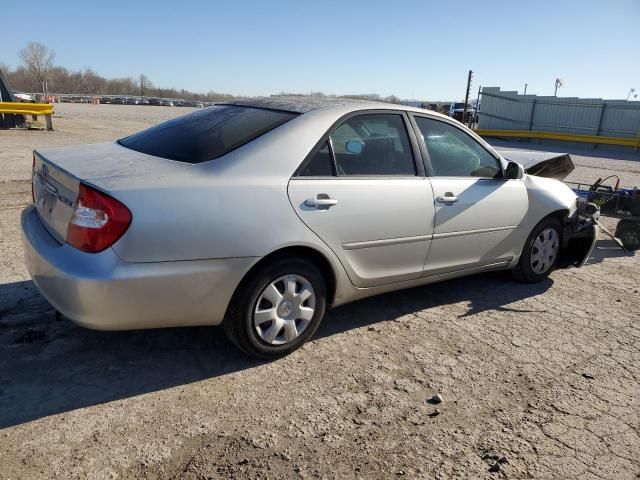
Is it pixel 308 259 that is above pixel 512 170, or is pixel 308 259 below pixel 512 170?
below

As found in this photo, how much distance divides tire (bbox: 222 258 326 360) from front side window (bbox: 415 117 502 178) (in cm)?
145

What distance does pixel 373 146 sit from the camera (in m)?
3.71

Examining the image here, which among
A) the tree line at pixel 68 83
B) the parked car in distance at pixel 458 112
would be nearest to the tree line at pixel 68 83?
the tree line at pixel 68 83

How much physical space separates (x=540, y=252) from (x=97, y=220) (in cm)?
411

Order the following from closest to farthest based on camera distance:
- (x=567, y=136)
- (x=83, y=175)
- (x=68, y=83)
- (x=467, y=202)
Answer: (x=83, y=175) → (x=467, y=202) → (x=567, y=136) → (x=68, y=83)

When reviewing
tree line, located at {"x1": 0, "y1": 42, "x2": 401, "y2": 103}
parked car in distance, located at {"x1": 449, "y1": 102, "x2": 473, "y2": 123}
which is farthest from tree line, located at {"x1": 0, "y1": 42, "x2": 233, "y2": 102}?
parked car in distance, located at {"x1": 449, "y1": 102, "x2": 473, "y2": 123}

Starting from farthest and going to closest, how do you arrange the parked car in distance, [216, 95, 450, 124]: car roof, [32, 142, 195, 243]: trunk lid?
the parked car in distance
[216, 95, 450, 124]: car roof
[32, 142, 195, 243]: trunk lid

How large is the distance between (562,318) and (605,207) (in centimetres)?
327

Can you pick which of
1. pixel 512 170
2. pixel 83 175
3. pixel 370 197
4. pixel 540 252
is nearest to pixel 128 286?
pixel 83 175

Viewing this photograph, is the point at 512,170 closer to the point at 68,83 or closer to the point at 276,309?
the point at 276,309

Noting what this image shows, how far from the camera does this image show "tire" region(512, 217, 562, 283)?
489 centimetres

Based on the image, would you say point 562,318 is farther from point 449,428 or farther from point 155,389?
point 155,389

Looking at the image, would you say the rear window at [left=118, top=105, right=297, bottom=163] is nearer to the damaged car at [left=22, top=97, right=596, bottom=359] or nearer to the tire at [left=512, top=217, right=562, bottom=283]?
the damaged car at [left=22, top=97, right=596, bottom=359]

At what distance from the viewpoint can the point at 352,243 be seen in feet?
11.3
